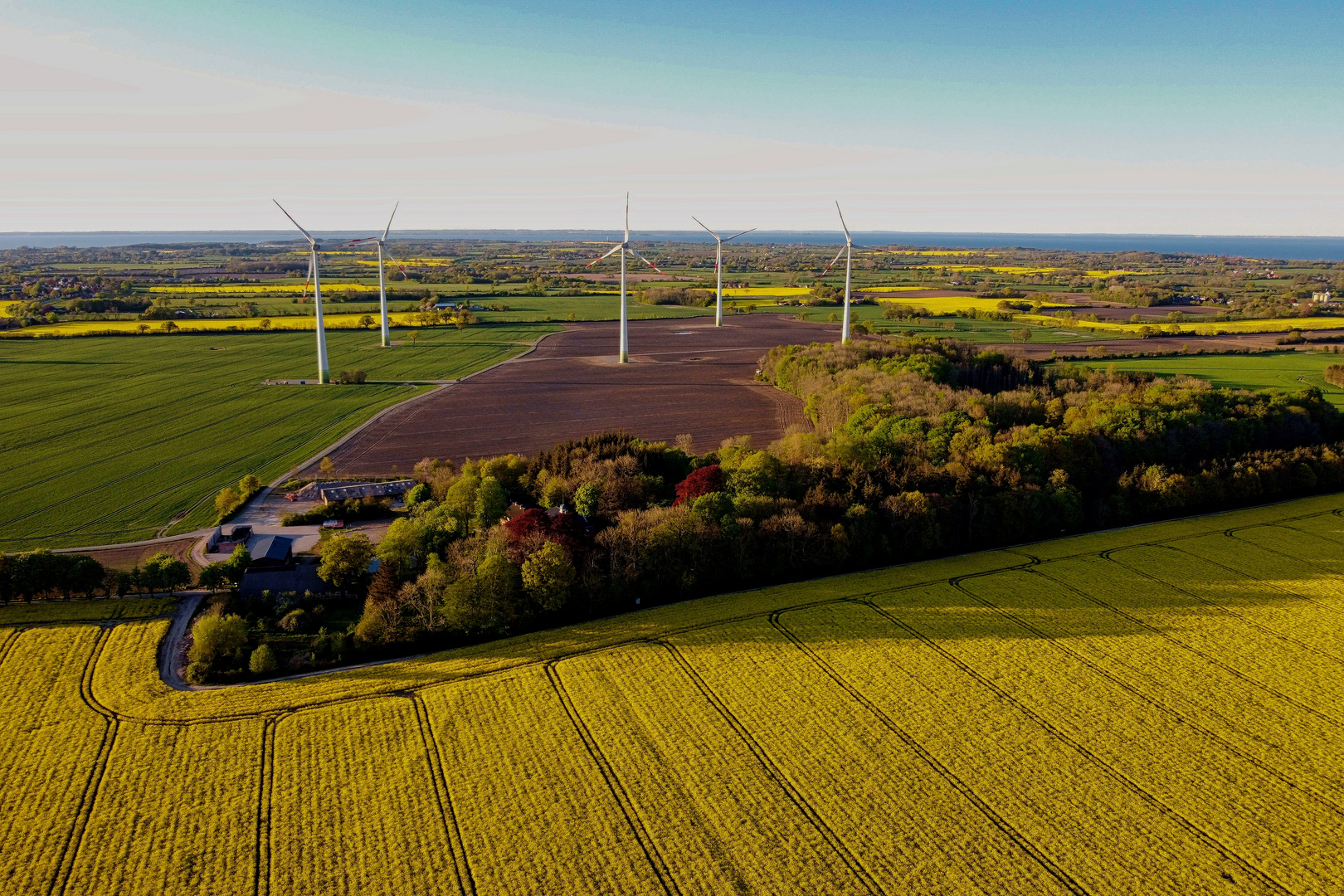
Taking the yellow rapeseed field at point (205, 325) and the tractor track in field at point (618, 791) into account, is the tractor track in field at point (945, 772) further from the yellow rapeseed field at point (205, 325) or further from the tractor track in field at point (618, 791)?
the yellow rapeseed field at point (205, 325)

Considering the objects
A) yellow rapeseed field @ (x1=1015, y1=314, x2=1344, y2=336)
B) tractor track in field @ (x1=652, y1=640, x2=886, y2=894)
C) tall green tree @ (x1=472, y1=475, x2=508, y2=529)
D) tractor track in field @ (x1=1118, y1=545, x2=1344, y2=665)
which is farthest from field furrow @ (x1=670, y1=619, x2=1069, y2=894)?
yellow rapeseed field @ (x1=1015, y1=314, x2=1344, y2=336)

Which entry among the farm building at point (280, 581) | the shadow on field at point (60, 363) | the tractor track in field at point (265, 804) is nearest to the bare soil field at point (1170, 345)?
the farm building at point (280, 581)

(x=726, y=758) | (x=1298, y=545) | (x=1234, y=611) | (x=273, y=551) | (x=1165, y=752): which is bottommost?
(x=726, y=758)

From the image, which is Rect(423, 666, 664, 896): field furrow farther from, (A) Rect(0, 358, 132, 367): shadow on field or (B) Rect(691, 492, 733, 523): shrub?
(A) Rect(0, 358, 132, 367): shadow on field

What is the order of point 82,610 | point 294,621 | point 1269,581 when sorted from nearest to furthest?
point 294,621, point 82,610, point 1269,581

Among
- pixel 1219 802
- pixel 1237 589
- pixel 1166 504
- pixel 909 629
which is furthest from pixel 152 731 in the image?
pixel 1166 504

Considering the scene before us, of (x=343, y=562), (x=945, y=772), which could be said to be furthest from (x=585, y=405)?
(x=945, y=772)

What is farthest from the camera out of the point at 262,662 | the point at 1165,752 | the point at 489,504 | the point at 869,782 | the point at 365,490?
the point at 365,490

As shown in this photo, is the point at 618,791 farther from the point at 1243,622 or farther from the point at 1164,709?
the point at 1243,622
